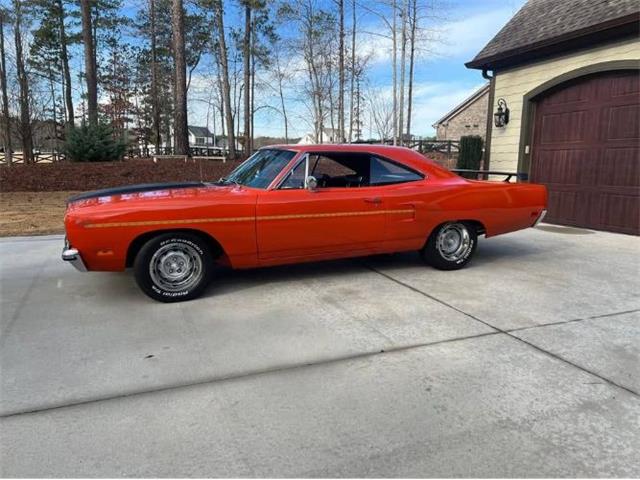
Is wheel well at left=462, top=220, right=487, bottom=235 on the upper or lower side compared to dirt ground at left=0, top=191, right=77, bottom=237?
upper

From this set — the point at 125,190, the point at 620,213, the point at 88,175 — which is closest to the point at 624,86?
the point at 620,213

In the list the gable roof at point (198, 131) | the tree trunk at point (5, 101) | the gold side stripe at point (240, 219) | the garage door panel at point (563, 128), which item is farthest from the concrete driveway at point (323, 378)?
the gable roof at point (198, 131)

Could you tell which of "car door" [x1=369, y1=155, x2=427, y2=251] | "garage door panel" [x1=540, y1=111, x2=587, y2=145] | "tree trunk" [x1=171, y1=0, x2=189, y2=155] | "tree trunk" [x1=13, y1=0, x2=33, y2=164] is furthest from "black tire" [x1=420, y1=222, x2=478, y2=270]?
"tree trunk" [x1=13, y1=0, x2=33, y2=164]

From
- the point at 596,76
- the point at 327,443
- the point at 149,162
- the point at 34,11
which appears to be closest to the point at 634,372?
the point at 327,443

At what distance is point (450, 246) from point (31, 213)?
8923 millimetres

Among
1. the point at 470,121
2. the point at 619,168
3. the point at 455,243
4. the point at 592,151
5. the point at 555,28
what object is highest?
the point at 470,121

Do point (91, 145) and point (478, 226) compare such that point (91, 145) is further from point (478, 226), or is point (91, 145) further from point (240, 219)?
point (478, 226)

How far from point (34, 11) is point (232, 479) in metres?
30.2

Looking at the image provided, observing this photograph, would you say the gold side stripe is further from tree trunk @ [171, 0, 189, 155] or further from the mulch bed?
tree trunk @ [171, 0, 189, 155]

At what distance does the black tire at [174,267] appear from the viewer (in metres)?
4.38

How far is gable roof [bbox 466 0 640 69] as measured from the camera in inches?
321

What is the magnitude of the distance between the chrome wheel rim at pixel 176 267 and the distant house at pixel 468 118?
45.6 m

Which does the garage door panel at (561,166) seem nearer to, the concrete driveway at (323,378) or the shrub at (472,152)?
the shrub at (472,152)

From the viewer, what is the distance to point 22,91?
81.4 ft
